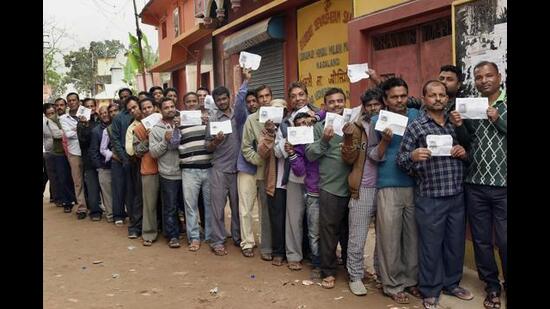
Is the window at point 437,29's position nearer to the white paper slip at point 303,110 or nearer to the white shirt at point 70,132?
the white paper slip at point 303,110

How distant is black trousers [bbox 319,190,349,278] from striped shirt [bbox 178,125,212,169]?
1.85 metres

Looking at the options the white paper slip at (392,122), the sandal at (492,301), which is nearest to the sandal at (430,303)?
the sandal at (492,301)

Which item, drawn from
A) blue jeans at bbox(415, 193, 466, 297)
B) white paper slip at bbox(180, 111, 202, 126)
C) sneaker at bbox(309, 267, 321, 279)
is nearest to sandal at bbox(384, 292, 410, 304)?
blue jeans at bbox(415, 193, 466, 297)

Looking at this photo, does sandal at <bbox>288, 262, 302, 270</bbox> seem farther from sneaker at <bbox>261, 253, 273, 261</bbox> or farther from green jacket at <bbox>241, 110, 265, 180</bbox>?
green jacket at <bbox>241, 110, 265, 180</bbox>

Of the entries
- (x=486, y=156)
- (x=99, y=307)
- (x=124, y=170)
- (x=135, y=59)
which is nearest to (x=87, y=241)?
(x=124, y=170)

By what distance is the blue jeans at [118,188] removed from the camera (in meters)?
7.49

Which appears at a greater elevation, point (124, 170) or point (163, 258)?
point (124, 170)

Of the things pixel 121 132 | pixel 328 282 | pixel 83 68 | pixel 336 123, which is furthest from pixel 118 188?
pixel 83 68

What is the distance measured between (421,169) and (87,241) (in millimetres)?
4849

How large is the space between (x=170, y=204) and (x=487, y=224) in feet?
12.4

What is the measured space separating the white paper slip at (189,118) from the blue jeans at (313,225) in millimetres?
1648

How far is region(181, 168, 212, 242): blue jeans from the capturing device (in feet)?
20.0

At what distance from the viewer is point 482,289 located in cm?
441

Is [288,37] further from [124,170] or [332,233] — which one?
[332,233]
